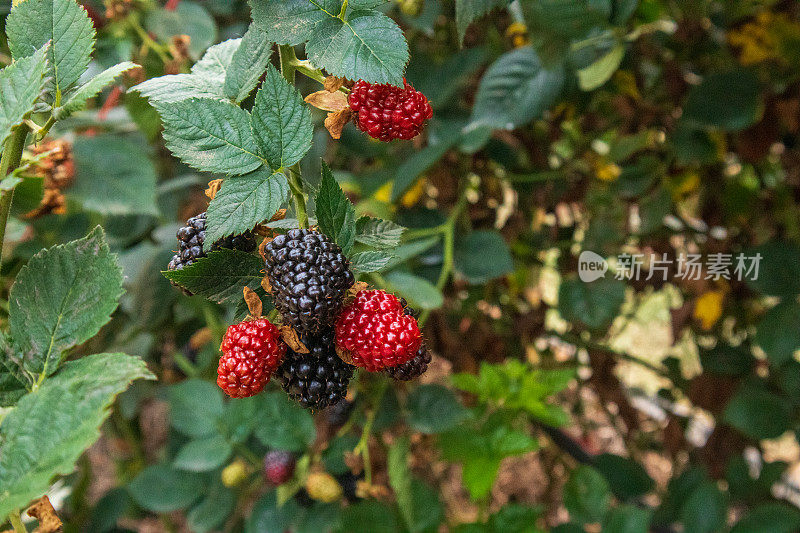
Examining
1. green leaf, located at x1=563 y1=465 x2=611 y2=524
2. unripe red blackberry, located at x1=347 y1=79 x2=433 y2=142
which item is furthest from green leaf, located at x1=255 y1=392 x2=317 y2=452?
unripe red blackberry, located at x1=347 y1=79 x2=433 y2=142

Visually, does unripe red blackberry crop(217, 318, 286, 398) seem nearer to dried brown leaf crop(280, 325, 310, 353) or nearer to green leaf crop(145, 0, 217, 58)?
dried brown leaf crop(280, 325, 310, 353)

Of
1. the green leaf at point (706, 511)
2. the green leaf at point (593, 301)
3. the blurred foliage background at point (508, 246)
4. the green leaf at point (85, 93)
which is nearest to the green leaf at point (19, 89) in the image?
the green leaf at point (85, 93)

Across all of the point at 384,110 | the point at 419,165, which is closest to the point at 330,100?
the point at 384,110

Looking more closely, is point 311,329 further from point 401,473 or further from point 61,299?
point 401,473

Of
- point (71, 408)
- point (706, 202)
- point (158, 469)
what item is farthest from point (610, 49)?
point (158, 469)

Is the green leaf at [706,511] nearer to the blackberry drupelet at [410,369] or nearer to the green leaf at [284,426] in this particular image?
the green leaf at [284,426]

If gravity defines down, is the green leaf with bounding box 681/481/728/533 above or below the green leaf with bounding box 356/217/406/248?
below

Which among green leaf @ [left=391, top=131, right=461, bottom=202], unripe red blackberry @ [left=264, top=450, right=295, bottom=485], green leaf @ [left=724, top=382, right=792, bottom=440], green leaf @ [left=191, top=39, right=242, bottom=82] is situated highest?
green leaf @ [left=191, top=39, right=242, bottom=82]

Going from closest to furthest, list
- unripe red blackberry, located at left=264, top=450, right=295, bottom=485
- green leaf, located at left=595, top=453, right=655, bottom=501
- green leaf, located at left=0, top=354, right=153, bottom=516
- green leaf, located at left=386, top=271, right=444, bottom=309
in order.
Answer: green leaf, located at left=0, top=354, right=153, bottom=516
green leaf, located at left=386, top=271, right=444, bottom=309
unripe red blackberry, located at left=264, top=450, right=295, bottom=485
green leaf, located at left=595, top=453, right=655, bottom=501

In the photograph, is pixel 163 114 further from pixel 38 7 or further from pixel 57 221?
pixel 57 221
